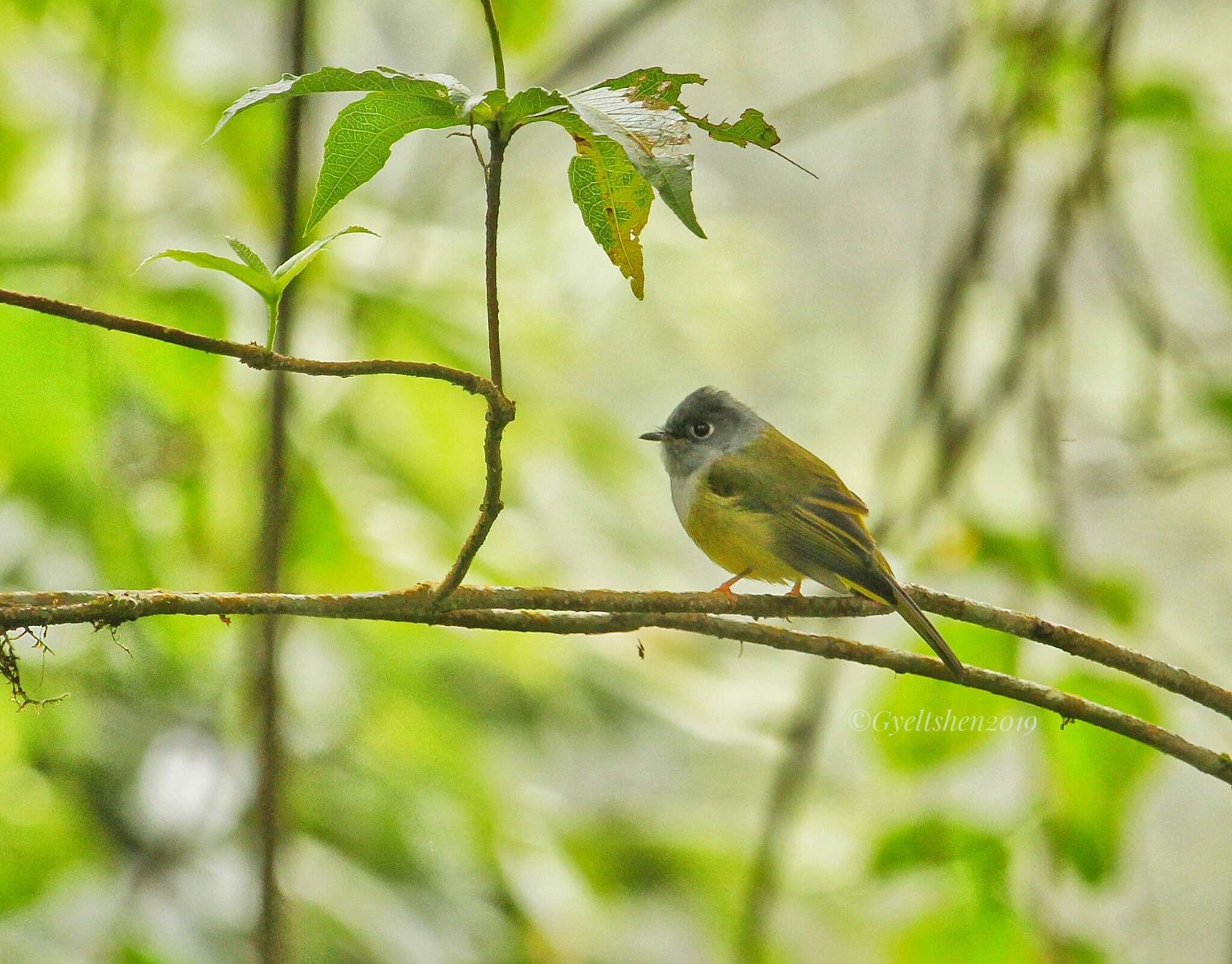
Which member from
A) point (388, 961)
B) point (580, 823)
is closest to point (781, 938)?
point (580, 823)

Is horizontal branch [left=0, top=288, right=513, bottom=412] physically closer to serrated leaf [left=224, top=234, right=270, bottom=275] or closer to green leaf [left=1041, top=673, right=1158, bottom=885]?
serrated leaf [left=224, top=234, right=270, bottom=275]

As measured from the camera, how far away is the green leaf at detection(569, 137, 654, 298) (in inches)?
45.8

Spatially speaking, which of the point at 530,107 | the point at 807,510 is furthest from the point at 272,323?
the point at 807,510

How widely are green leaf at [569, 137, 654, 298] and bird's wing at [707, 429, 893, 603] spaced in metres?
1.34

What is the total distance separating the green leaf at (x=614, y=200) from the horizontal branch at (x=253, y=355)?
0.19 m

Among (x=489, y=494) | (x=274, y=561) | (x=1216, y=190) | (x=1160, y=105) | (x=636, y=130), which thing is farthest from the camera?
(x=1160, y=105)

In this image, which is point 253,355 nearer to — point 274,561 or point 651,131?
point 651,131

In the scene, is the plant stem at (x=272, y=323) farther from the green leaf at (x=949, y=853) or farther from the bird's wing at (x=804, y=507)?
the green leaf at (x=949, y=853)

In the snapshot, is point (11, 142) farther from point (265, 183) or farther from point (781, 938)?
point (781, 938)

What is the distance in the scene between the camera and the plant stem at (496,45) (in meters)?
1.04

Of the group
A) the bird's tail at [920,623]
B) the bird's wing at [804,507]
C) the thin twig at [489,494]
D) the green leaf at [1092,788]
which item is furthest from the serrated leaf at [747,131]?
the green leaf at [1092,788]

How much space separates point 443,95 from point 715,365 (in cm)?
365

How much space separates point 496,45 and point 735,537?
1994 millimetres

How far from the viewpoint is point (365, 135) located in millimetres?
1125
